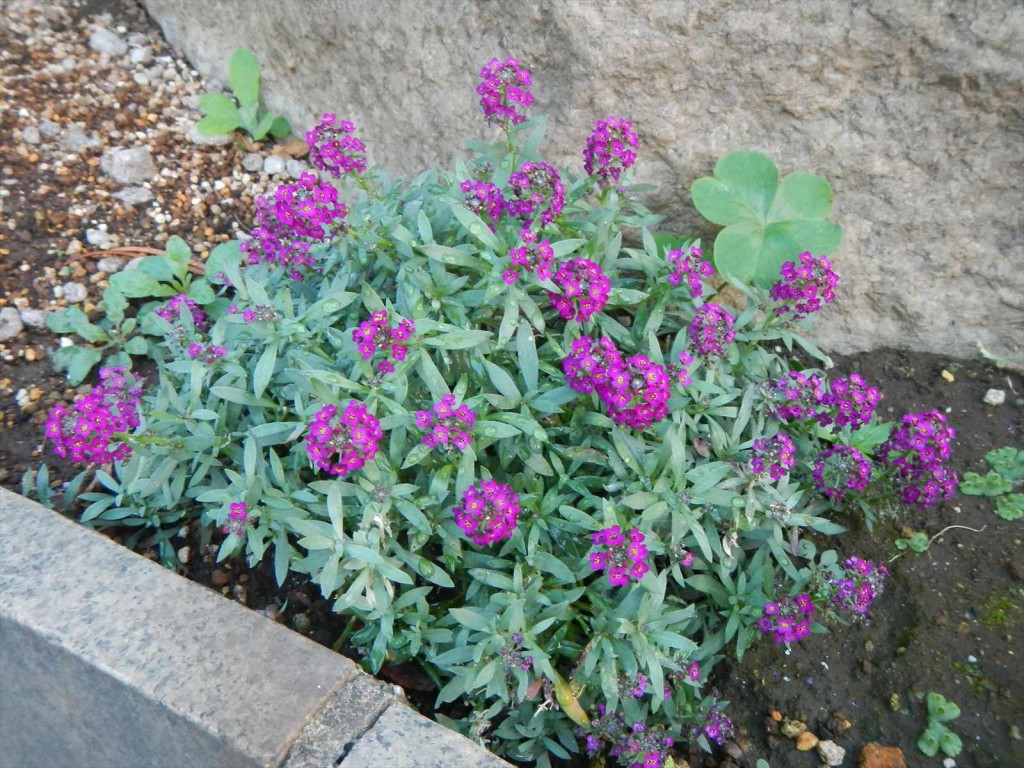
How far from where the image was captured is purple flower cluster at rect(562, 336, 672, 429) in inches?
91.6

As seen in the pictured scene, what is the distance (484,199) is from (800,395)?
116 cm

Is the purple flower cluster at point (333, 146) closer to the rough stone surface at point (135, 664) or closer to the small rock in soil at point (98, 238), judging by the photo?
the rough stone surface at point (135, 664)

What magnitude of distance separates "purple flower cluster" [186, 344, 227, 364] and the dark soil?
77cm

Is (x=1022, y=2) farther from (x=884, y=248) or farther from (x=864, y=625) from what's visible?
(x=864, y=625)

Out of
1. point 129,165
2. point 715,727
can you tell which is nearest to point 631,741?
point 715,727

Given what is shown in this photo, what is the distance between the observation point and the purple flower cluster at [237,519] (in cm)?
240

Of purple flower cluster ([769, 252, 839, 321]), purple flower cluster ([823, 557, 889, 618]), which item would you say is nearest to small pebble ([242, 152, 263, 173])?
purple flower cluster ([769, 252, 839, 321])

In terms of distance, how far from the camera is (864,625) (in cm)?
278

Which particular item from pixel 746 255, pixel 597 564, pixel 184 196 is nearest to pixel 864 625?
pixel 597 564

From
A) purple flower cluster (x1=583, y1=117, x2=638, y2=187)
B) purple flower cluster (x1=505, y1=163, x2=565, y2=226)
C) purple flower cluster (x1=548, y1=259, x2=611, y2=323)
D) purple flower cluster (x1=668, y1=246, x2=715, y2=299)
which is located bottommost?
purple flower cluster (x1=668, y1=246, x2=715, y2=299)

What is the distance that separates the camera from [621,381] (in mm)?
2320

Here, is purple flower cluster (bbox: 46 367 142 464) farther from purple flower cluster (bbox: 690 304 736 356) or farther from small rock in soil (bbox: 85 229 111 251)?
purple flower cluster (bbox: 690 304 736 356)

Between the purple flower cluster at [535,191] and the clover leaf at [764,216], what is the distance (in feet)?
2.80

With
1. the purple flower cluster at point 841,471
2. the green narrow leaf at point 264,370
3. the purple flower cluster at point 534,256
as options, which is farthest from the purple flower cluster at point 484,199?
the purple flower cluster at point 841,471
